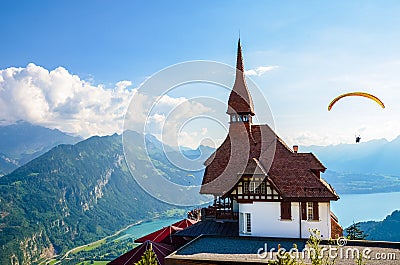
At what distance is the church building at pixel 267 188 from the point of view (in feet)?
61.8

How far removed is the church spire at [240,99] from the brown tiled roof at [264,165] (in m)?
0.92

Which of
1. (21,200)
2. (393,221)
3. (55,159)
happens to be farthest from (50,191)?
(393,221)

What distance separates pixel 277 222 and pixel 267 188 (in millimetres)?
1742

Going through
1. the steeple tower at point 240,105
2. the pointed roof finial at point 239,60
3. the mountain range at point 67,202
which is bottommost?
the mountain range at point 67,202

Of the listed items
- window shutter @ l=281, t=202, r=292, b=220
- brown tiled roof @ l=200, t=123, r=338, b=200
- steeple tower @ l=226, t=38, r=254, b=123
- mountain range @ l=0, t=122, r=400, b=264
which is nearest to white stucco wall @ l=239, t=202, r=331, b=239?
window shutter @ l=281, t=202, r=292, b=220

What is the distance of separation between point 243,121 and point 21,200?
462 feet

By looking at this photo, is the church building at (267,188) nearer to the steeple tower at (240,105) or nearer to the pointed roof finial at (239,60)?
the steeple tower at (240,105)

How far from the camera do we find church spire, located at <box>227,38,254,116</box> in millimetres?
22953

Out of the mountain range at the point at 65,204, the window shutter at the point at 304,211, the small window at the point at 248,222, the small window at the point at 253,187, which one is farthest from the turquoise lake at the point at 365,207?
the small window at the point at 253,187

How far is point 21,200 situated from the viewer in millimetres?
142750

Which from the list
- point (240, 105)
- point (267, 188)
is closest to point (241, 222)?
point (267, 188)

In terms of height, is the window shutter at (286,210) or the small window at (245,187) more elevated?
the small window at (245,187)

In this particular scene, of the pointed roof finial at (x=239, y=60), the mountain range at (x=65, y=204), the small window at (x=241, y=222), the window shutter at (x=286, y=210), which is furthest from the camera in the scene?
the mountain range at (x=65, y=204)

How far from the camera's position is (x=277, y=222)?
19.1 m
